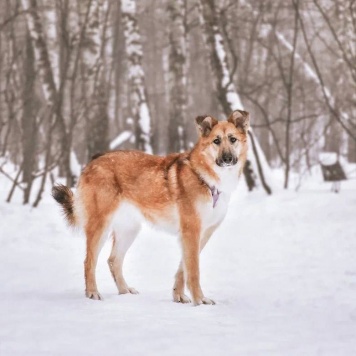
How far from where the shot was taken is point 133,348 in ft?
11.2

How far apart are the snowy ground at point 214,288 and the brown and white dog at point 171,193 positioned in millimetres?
403

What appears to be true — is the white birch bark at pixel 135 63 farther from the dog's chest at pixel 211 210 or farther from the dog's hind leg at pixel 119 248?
the dog's chest at pixel 211 210

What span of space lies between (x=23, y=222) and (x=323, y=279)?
15.7ft

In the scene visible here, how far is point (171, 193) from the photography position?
5410 millimetres

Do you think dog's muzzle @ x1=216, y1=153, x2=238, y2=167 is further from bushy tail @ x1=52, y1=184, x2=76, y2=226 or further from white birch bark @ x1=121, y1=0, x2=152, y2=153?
white birch bark @ x1=121, y1=0, x2=152, y2=153

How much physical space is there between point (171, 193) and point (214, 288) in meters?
1.18

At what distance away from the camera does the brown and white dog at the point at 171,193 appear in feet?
17.3

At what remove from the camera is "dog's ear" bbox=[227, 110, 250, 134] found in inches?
211

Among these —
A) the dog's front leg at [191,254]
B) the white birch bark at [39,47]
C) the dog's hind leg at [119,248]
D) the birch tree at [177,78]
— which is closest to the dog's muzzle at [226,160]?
the dog's front leg at [191,254]

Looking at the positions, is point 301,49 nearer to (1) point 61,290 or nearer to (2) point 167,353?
(1) point 61,290

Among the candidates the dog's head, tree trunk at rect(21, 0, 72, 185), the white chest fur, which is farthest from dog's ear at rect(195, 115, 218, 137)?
tree trunk at rect(21, 0, 72, 185)

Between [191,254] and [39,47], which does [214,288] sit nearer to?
[191,254]

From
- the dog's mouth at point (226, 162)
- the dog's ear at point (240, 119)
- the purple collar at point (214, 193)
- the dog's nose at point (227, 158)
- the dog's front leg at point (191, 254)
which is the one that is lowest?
the dog's front leg at point (191, 254)

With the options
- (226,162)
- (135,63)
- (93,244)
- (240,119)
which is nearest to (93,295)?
(93,244)
